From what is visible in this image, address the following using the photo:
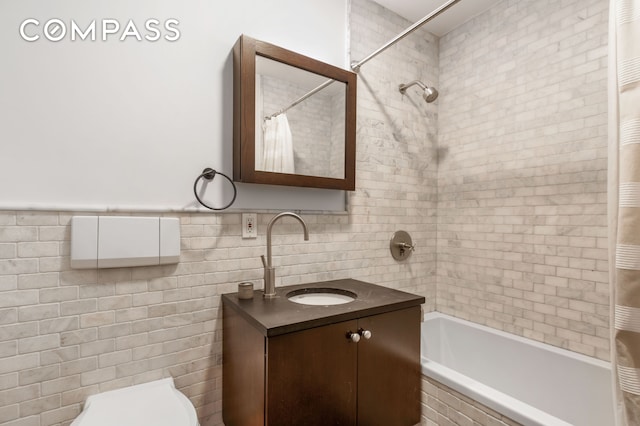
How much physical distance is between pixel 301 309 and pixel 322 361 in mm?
208

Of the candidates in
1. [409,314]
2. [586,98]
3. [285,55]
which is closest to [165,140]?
[285,55]

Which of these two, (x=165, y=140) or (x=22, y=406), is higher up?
(x=165, y=140)

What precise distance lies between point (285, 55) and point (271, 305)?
1.19 m

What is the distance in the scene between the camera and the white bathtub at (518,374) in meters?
1.37

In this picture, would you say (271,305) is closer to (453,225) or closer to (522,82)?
(453,225)

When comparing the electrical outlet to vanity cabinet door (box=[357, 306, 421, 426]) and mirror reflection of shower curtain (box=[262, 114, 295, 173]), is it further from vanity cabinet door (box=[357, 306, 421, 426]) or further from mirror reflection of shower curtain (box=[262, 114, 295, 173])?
vanity cabinet door (box=[357, 306, 421, 426])

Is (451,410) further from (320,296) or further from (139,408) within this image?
(139,408)

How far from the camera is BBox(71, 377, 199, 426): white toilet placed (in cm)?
106

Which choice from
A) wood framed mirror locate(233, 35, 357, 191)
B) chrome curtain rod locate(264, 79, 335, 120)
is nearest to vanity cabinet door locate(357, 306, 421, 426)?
wood framed mirror locate(233, 35, 357, 191)

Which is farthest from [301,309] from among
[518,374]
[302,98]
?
[518,374]

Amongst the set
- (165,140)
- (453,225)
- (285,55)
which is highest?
(285,55)

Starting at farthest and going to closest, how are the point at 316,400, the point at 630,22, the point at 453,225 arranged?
the point at 453,225
the point at 316,400
the point at 630,22

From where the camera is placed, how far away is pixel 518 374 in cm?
186

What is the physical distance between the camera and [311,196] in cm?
181
